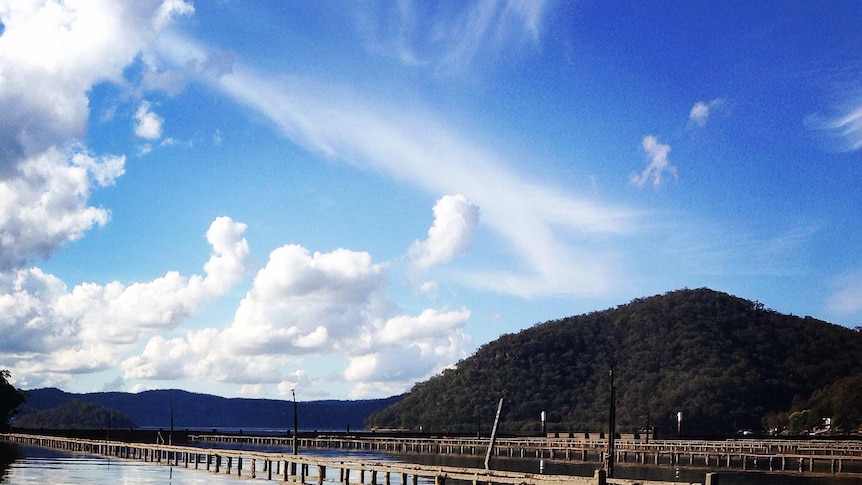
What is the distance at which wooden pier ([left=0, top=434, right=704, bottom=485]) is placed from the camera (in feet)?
116

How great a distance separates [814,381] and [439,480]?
138798 millimetres

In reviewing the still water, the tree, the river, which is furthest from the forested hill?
the still water

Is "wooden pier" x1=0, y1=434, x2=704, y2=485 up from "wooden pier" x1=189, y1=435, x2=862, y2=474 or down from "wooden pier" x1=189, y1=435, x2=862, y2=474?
up

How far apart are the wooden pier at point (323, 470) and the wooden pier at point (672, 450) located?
24.5 m

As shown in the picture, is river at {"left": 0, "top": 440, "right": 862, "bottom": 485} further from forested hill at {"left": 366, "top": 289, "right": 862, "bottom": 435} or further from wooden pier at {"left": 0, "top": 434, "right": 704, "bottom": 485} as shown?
forested hill at {"left": 366, "top": 289, "right": 862, "bottom": 435}

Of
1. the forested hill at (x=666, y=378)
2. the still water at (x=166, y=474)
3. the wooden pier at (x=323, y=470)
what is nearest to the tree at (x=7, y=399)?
the wooden pier at (x=323, y=470)

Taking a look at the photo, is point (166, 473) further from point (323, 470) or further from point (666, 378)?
point (666, 378)

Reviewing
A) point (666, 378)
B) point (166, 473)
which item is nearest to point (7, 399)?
point (166, 473)

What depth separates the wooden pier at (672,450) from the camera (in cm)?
7144

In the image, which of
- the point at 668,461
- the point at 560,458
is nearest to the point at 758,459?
the point at 668,461

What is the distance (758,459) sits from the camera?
77.4 meters

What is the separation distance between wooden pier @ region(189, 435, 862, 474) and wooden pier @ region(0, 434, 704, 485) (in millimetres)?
24540

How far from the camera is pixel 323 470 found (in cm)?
4794

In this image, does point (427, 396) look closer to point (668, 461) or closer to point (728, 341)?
point (728, 341)
